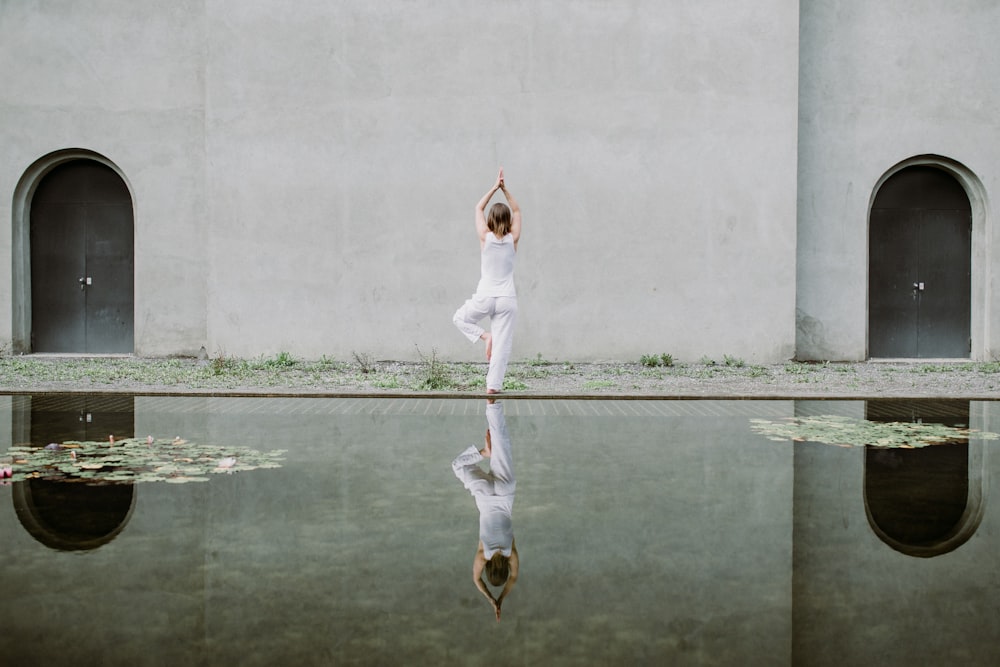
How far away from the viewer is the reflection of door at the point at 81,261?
14.7 m

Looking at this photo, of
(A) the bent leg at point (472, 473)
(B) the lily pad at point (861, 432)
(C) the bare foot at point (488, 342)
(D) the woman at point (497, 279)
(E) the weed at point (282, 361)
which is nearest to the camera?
(A) the bent leg at point (472, 473)

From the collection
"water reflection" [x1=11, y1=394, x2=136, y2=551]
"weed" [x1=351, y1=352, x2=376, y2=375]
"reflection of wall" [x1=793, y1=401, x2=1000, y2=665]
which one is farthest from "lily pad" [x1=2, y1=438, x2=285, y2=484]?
"weed" [x1=351, y1=352, x2=376, y2=375]

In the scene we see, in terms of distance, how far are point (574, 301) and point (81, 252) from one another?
8.27 meters

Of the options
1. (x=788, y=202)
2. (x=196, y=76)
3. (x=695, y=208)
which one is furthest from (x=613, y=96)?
(x=196, y=76)

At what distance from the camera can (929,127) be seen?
14.1 meters

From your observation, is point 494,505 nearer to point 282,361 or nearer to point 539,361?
point 539,361

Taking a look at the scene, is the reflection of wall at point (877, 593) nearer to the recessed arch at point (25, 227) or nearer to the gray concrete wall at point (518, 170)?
the gray concrete wall at point (518, 170)

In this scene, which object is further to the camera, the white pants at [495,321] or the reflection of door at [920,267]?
the reflection of door at [920,267]

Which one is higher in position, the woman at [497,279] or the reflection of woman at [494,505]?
the woman at [497,279]

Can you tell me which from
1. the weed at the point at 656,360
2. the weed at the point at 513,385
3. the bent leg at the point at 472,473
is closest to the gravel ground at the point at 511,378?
the weed at the point at 513,385

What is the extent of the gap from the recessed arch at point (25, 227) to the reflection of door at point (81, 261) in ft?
0.36

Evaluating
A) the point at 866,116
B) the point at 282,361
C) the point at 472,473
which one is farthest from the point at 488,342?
the point at 866,116

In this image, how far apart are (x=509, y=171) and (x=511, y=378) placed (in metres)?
3.83

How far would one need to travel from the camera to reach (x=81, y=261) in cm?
1477
